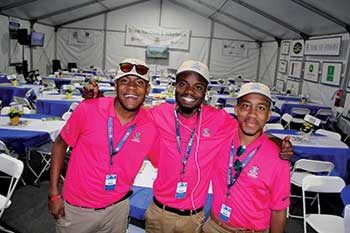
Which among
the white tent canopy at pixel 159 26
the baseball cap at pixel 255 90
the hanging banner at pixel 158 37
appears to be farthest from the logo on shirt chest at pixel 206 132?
the hanging banner at pixel 158 37

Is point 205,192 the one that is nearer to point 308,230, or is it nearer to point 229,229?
point 229,229

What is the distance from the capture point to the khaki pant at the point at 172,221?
72.1 inches

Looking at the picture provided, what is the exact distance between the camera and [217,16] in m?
15.3

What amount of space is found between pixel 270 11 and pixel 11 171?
9.94 meters

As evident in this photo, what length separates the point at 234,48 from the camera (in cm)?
1689

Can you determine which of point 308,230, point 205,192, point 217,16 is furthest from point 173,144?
point 217,16

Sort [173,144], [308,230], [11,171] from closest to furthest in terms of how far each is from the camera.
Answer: [173,144]
[11,171]
[308,230]

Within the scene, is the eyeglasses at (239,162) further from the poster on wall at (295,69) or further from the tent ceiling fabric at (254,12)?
the poster on wall at (295,69)

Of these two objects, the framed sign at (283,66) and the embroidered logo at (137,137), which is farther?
the framed sign at (283,66)

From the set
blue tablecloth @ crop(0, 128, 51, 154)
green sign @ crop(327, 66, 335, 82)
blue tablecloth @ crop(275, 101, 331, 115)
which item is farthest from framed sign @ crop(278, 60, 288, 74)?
blue tablecloth @ crop(0, 128, 51, 154)

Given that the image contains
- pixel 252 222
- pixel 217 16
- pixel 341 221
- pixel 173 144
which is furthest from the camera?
pixel 217 16

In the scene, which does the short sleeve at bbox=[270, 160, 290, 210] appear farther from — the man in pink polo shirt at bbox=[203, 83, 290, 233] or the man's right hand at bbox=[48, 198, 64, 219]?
the man's right hand at bbox=[48, 198, 64, 219]

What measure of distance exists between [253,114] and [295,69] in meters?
11.7

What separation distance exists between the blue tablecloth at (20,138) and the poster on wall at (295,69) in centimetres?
1066
